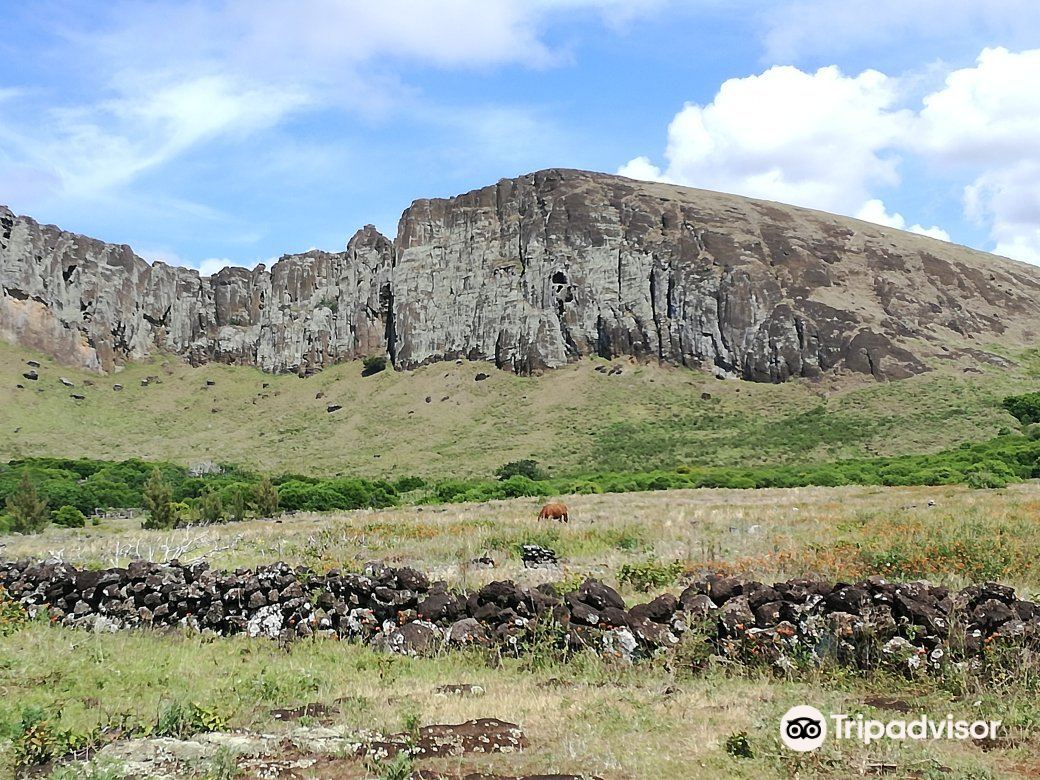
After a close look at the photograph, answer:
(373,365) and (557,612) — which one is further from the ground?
(373,365)

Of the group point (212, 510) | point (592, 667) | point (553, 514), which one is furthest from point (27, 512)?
point (592, 667)

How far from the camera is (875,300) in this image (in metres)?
95.0

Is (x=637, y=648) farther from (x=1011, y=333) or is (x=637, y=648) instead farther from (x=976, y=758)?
(x=1011, y=333)

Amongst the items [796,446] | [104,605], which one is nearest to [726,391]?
[796,446]

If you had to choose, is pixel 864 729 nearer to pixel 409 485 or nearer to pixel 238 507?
pixel 238 507

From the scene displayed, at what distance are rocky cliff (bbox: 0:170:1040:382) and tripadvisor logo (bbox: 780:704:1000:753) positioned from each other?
269 feet

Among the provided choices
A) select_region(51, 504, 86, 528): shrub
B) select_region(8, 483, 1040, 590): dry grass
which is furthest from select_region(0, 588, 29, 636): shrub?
select_region(51, 504, 86, 528): shrub

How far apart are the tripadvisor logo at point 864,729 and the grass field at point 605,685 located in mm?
137

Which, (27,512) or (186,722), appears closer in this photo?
(186,722)

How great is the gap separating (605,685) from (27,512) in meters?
34.5

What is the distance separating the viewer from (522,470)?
65.5m

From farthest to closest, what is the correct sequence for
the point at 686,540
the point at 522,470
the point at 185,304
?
the point at 185,304 → the point at 522,470 → the point at 686,540

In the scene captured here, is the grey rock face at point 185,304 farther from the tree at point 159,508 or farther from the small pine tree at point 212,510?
the tree at point 159,508

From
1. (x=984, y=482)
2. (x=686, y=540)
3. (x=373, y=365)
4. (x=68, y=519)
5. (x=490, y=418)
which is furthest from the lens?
(x=373, y=365)
